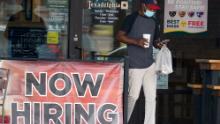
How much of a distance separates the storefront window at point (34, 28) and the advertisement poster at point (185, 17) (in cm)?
160

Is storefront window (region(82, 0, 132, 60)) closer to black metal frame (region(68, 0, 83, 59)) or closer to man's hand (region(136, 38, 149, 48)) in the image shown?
black metal frame (region(68, 0, 83, 59))

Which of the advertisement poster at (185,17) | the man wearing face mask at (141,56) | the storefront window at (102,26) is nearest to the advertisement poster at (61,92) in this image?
the man wearing face mask at (141,56)

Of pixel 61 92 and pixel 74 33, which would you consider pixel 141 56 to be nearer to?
pixel 61 92

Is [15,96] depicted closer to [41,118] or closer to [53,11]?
[41,118]

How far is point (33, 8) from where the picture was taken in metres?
9.94

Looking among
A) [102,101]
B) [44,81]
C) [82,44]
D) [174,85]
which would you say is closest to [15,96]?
[44,81]

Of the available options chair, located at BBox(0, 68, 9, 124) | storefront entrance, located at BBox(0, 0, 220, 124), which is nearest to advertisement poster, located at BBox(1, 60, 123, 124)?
chair, located at BBox(0, 68, 9, 124)

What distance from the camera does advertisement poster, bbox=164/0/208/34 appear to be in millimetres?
10102

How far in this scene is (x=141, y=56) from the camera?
8.48m

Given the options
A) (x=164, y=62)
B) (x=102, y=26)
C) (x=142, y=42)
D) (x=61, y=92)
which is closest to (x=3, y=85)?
(x=61, y=92)

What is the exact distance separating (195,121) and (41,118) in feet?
7.89

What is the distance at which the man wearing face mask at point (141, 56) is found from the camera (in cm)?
841

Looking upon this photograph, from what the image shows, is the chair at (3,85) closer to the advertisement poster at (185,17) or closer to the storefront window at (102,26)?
the storefront window at (102,26)

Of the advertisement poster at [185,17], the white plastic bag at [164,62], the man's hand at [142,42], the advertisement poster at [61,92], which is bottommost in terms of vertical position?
the advertisement poster at [61,92]
